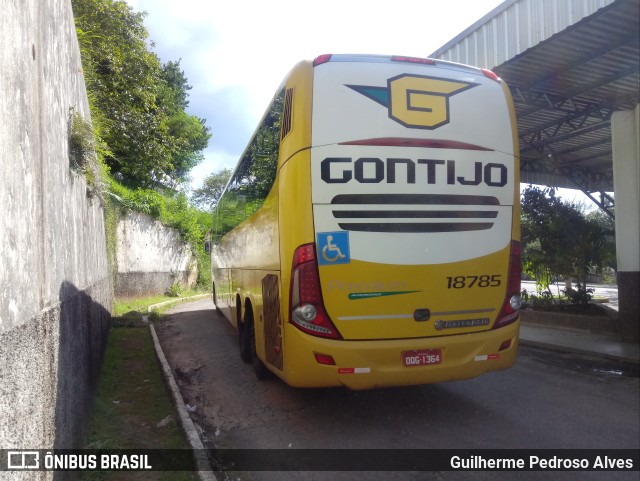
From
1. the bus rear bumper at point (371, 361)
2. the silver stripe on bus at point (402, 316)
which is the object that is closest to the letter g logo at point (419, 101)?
the silver stripe on bus at point (402, 316)

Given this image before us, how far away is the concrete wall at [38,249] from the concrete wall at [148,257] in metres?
12.0

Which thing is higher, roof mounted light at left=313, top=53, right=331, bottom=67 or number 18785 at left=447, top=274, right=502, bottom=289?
roof mounted light at left=313, top=53, right=331, bottom=67

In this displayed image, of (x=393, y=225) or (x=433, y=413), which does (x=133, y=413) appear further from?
(x=393, y=225)

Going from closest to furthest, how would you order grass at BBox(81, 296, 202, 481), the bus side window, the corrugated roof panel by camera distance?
grass at BBox(81, 296, 202, 481), the bus side window, the corrugated roof panel

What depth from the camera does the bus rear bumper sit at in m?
4.46

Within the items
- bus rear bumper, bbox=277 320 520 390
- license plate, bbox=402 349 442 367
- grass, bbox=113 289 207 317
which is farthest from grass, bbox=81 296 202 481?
grass, bbox=113 289 207 317

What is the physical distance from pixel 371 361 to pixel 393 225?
1.33 meters

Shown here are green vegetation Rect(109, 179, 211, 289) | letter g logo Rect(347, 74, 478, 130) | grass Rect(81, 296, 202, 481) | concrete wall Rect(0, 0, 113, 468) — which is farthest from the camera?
green vegetation Rect(109, 179, 211, 289)

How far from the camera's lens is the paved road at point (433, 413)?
4.52m

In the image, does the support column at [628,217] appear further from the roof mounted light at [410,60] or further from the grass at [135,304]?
the grass at [135,304]

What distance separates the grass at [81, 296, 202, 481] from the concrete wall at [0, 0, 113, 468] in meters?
0.37

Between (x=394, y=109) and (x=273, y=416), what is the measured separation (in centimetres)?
366

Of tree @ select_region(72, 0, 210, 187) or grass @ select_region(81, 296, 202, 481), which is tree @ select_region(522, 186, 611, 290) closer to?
grass @ select_region(81, 296, 202, 481)

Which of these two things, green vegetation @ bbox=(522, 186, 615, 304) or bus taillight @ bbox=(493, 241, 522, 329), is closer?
bus taillight @ bbox=(493, 241, 522, 329)
